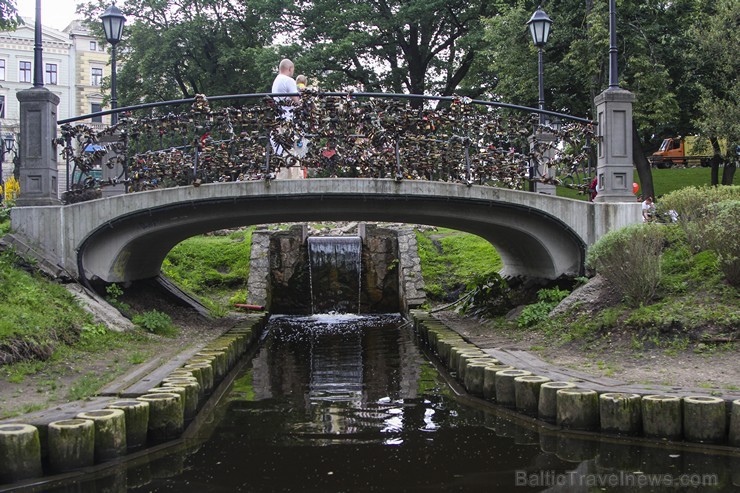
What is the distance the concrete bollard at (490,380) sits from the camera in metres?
8.91

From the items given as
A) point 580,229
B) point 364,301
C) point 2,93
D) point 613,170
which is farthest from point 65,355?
point 2,93

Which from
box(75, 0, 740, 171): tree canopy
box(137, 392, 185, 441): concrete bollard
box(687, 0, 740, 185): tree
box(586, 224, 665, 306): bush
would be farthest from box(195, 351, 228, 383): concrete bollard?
box(687, 0, 740, 185): tree

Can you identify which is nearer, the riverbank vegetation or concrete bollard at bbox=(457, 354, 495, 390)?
the riverbank vegetation

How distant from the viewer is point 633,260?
10844 mm

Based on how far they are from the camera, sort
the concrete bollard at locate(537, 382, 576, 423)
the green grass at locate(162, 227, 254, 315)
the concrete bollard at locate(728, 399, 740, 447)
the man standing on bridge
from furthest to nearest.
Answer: the green grass at locate(162, 227, 254, 315)
the man standing on bridge
the concrete bollard at locate(537, 382, 576, 423)
the concrete bollard at locate(728, 399, 740, 447)

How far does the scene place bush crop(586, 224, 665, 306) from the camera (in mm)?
10734

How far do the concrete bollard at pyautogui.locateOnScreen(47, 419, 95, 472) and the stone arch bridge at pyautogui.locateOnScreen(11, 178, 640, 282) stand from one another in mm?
6934

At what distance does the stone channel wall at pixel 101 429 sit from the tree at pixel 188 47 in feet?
81.6

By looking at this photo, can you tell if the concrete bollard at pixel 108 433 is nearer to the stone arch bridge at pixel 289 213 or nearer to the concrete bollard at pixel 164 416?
the concrete bollard at pixel 164 416

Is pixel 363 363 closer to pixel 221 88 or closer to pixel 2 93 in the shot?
pixel 221 88

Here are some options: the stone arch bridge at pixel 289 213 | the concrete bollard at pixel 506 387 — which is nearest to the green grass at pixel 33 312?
the stone arch bridge at pixel 289 213

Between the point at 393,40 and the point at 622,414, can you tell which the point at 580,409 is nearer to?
the point at 622,414

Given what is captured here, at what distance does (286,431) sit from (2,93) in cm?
6207

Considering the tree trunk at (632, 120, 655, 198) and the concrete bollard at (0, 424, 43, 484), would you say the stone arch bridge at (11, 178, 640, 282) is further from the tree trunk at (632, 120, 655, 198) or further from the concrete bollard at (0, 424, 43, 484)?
the tree trunk at (632, 120, 655, 198)
